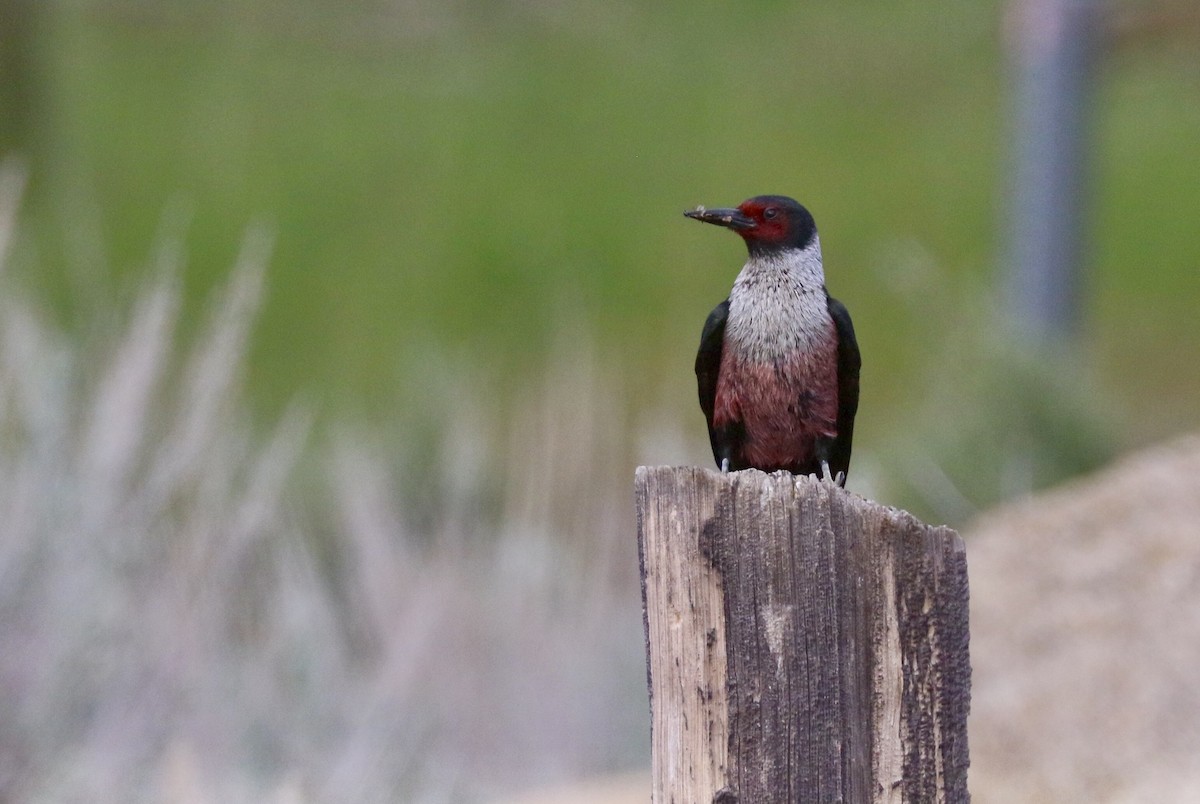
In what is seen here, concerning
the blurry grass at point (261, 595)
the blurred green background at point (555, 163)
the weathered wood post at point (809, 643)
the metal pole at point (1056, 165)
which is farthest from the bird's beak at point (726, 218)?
the blurred green background at point (555, 163)

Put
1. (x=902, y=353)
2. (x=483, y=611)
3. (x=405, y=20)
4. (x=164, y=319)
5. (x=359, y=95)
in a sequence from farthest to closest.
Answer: (x=405, y=20) → (x=359, y=95) → (x=902, y=353) → (x=483, y=611) → (x=164, y=319)

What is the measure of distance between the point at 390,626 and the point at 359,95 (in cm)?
1367

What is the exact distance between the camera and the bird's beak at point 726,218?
9.25 feet

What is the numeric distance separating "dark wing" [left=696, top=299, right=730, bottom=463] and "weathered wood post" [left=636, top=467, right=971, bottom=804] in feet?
Result: 2.54

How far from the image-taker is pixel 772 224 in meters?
3.05

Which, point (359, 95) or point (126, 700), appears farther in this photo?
point (359, 95)

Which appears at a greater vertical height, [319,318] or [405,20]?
[405,20]

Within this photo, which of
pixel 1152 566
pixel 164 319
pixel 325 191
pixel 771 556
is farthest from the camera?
pixel 325 191

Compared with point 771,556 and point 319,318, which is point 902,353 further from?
point 771,556

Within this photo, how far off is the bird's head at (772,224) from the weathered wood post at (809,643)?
84 cm

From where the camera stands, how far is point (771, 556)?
2299mm

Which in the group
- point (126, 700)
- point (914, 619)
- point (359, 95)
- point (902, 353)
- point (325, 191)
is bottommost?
point (914, 619)

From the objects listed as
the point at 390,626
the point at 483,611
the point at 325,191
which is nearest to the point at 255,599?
the point at 390,626

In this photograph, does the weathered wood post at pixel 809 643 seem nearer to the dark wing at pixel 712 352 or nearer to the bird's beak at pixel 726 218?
the bird's beak at pixel 726 218
